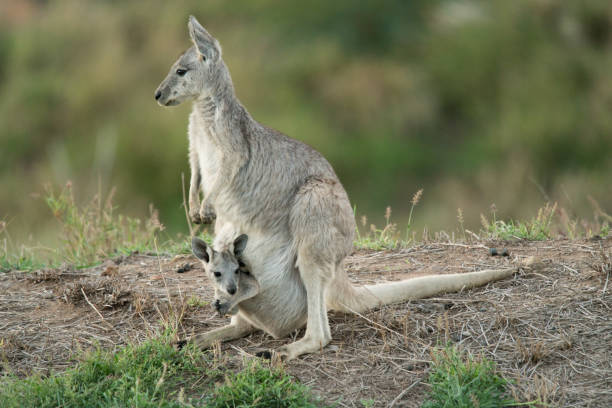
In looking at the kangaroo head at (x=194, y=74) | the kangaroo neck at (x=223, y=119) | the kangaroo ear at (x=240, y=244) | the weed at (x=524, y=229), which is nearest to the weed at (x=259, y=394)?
the kangaroo ear at (x=240, y=244)

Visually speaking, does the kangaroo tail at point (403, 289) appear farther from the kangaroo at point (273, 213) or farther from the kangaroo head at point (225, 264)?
the kangaroo head at point (225, 264)

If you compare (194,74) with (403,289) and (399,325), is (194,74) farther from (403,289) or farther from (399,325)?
→ (399,325)

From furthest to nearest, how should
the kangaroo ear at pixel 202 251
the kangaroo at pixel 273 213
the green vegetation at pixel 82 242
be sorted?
the green vegetation at pixel 82 242
the kangaroo ear at pixel 202 251
the kangaroo at pixel 273 213

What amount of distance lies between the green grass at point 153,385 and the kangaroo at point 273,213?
32cm

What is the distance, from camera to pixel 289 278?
455 cm

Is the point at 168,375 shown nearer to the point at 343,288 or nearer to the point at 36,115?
the point at 343,288

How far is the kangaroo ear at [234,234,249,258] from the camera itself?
14.8ft

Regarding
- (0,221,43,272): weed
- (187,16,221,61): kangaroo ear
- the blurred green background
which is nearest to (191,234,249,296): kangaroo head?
(187,16,221,61): kangaroo ear

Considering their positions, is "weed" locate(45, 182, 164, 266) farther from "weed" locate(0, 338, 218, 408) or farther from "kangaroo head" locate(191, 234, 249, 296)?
"weed" locate(0, 338, 218, 408)

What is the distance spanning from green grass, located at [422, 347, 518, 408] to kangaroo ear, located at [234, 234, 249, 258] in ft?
4.11

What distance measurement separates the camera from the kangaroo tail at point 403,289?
184 inches

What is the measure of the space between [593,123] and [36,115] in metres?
9.99

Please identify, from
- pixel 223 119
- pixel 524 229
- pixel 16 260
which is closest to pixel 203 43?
pixel 223 119

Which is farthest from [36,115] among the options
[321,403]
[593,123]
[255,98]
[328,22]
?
[321,403]
